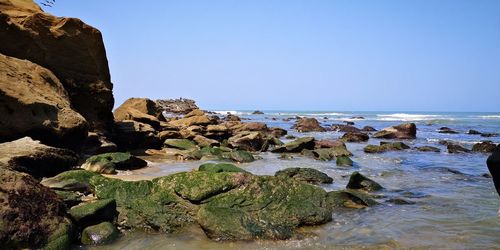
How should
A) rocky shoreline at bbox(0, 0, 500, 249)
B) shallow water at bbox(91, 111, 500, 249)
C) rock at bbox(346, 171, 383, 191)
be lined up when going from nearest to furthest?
rocky shoreline at bbox(0, 0, 500, 249) → shallow water at bbox(91, 111, 500, 249) → rock at bbox(346, 171, 383, 191)

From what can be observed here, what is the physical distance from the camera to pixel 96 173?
8.27m

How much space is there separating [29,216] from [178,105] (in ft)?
219

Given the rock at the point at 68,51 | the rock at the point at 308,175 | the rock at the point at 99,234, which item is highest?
the rock at the point at 68,51

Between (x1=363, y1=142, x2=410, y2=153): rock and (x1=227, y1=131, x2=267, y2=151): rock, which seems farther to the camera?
(x1=227, y1=131, x2=267, y2=151): rock

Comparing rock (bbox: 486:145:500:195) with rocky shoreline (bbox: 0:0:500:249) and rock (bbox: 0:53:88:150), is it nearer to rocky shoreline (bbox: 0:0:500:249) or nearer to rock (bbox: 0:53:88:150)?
rocky shoreline (bbox: 0:0:500:249)

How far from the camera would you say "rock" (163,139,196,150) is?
1689 cm

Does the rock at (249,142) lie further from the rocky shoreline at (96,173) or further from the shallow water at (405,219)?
the shallow water at (405,219)

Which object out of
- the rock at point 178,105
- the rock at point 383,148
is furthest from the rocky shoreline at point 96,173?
the rock at point 178,105

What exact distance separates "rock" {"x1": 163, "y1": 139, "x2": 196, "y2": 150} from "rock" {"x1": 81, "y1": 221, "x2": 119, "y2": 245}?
11.1 m

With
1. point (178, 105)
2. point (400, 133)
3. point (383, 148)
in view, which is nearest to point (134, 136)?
point (383, 148)

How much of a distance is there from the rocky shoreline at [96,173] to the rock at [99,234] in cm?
1

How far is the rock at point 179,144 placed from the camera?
55.4 feet

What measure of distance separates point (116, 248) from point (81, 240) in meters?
0.51

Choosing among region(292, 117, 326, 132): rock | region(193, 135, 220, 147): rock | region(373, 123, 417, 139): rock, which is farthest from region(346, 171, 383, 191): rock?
region(292, 117, 326, 132): rock
